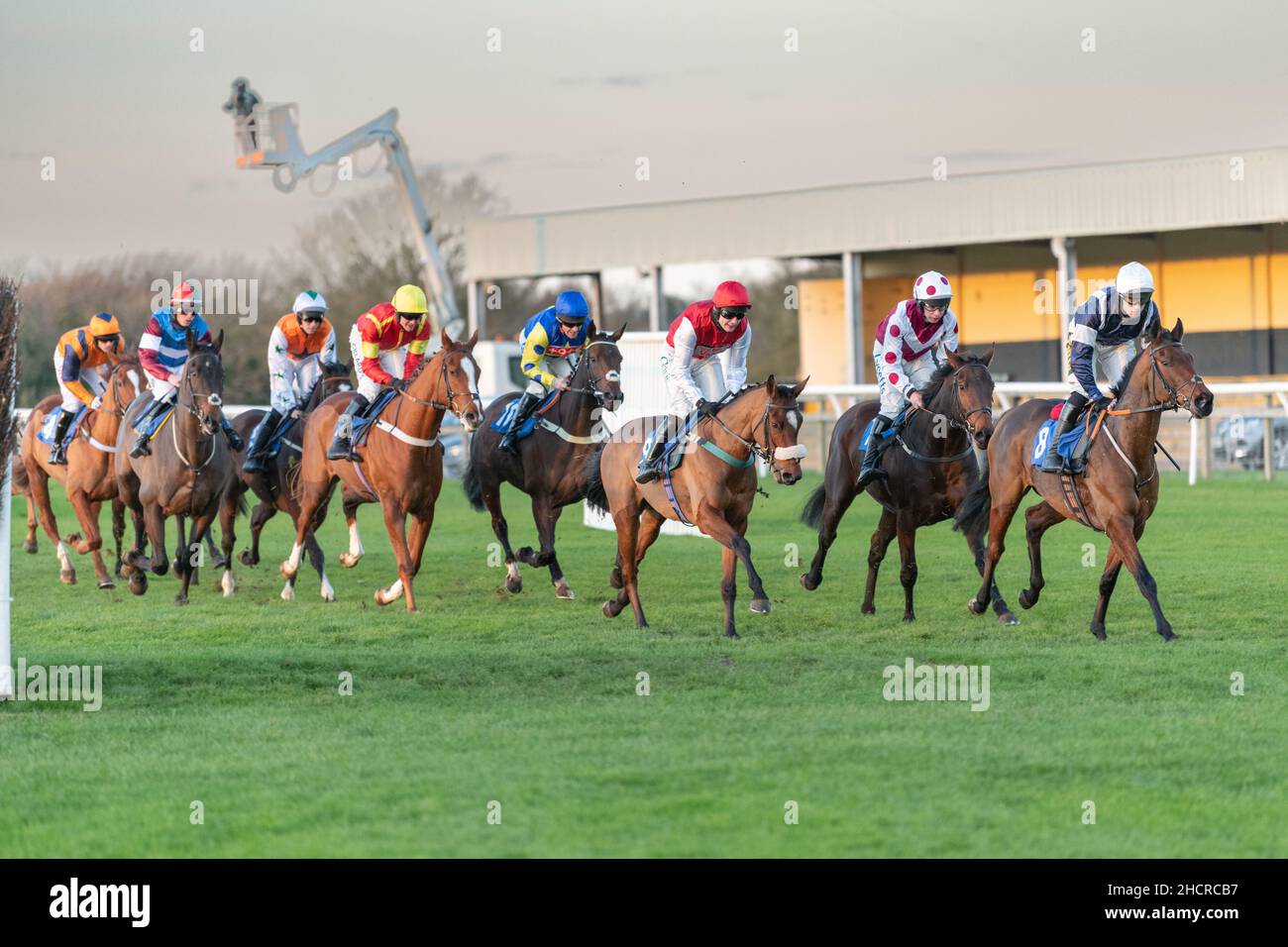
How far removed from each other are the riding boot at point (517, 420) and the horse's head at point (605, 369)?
2.15ft

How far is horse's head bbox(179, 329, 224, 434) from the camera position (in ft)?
37.7

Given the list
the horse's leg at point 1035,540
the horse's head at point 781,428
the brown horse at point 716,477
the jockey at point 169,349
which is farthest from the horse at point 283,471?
the horse's leg at point 1035,540

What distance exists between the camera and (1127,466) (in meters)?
9.59

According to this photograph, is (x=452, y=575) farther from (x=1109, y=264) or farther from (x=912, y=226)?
(x=1109, y=264)

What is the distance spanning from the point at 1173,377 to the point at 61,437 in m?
8.82

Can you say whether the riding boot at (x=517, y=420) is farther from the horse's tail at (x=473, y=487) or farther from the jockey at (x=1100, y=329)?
the jockey at (x=1100, y=329)

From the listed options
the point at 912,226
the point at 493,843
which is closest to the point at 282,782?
the point at 493,843

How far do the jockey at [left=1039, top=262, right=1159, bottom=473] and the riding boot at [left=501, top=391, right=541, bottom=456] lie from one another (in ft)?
13.2

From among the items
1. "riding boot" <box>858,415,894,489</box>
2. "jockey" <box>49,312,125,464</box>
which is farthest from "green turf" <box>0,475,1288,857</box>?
"jockey" <box>49,312,125,464</box>

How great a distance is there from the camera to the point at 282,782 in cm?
611

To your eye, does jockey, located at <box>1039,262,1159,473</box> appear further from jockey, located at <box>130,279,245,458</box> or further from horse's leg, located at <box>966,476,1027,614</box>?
jockey, located at <box>130,279,245,458</box>

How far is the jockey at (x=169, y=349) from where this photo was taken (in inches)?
484

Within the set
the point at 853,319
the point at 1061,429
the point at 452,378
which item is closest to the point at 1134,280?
the point at 1061,429
